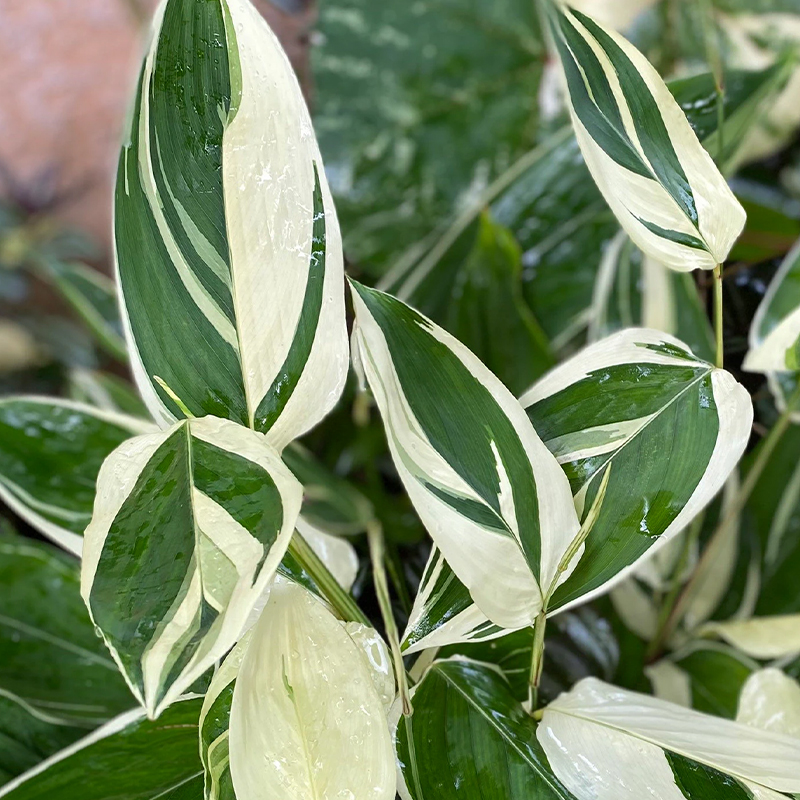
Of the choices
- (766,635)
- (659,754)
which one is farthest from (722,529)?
(659,754)

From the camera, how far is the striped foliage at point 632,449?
298 millimetres

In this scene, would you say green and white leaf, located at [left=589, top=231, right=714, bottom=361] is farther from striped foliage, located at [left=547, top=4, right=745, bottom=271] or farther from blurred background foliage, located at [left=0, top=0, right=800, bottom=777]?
striped foliage, located at [left=547, top=4, right=745, bottom=271]

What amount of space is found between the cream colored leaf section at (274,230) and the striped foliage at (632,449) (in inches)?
4.2

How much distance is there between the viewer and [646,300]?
0.55 m

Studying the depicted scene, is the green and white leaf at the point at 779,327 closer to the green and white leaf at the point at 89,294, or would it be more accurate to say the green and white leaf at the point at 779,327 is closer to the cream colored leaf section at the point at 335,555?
the cream colored leaf section at the point at 335,555

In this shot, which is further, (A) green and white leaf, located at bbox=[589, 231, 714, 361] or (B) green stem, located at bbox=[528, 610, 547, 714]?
(A) green and white leaf, located at bbox=[589, 231, 714, 361]

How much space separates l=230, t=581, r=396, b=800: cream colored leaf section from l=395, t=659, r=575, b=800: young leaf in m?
0.05

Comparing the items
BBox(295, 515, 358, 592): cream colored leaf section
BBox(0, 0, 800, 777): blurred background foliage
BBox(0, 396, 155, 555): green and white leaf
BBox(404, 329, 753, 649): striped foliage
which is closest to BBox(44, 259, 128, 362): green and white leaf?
BBox(0, 0, 800, 777): blurred background foliage

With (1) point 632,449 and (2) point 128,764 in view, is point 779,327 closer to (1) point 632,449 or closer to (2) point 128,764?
(1) point 632,449

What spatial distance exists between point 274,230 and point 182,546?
0.13 meters

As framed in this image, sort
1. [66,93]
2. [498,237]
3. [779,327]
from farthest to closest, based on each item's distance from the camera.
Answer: [66,93], [498,237], [779,327]

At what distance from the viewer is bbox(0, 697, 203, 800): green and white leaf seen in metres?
0.35

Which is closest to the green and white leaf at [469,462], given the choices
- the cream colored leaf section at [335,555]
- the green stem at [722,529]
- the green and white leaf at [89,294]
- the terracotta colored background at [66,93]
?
the cream colored leaf section at [335,555]

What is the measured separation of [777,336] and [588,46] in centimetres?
17
